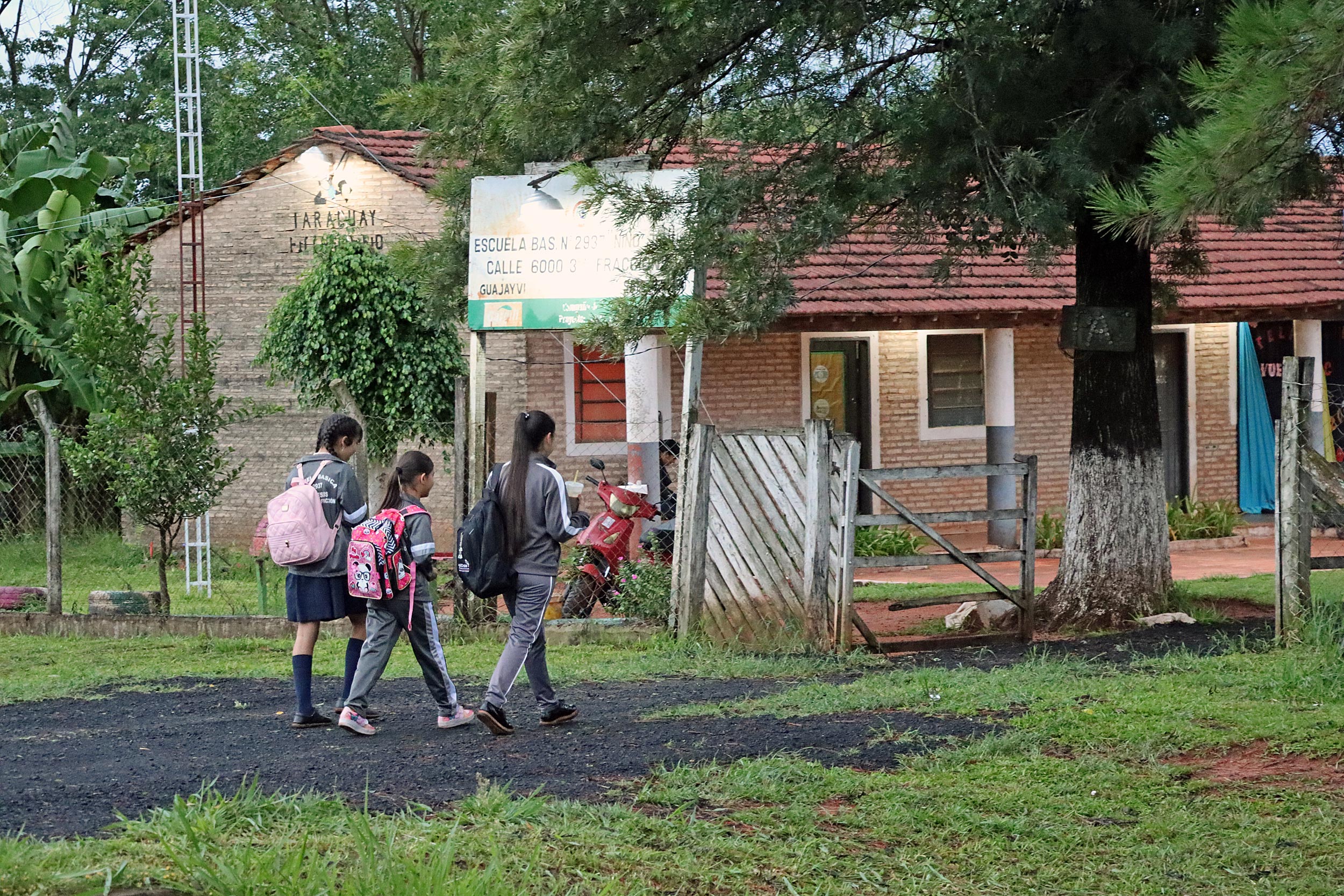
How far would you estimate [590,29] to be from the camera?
9312 mm

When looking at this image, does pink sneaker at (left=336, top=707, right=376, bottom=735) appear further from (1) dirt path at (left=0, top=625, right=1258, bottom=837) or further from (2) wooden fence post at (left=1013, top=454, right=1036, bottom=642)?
(2) wooden fence post at (left=1013, top=454, right=1036, bottom=642)

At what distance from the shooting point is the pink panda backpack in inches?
287

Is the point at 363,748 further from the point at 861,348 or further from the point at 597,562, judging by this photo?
the point at 861,348

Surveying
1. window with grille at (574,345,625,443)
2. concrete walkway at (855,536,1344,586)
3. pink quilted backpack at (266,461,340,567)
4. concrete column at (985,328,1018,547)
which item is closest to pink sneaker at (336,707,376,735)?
pink quilted backpack at (266,461,340,567)

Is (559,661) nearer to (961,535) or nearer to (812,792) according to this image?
(812,792)

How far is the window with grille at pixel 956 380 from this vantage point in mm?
18328

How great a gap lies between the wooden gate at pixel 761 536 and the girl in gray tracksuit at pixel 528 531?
306 cm

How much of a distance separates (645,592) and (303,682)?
3.87 m

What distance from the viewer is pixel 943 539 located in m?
10.5

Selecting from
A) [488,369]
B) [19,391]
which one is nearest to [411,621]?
[488,369]

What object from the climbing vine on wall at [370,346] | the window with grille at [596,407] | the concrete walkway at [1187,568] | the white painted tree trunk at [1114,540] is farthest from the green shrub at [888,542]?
the white painted tree trunk at [1114,540]

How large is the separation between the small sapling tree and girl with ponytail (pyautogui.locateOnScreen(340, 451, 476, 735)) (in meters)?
5.00

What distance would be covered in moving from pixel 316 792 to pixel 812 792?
1947 mm

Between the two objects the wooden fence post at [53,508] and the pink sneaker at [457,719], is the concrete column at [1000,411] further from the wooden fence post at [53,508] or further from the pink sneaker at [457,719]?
the pink sneaker at [457,719]
